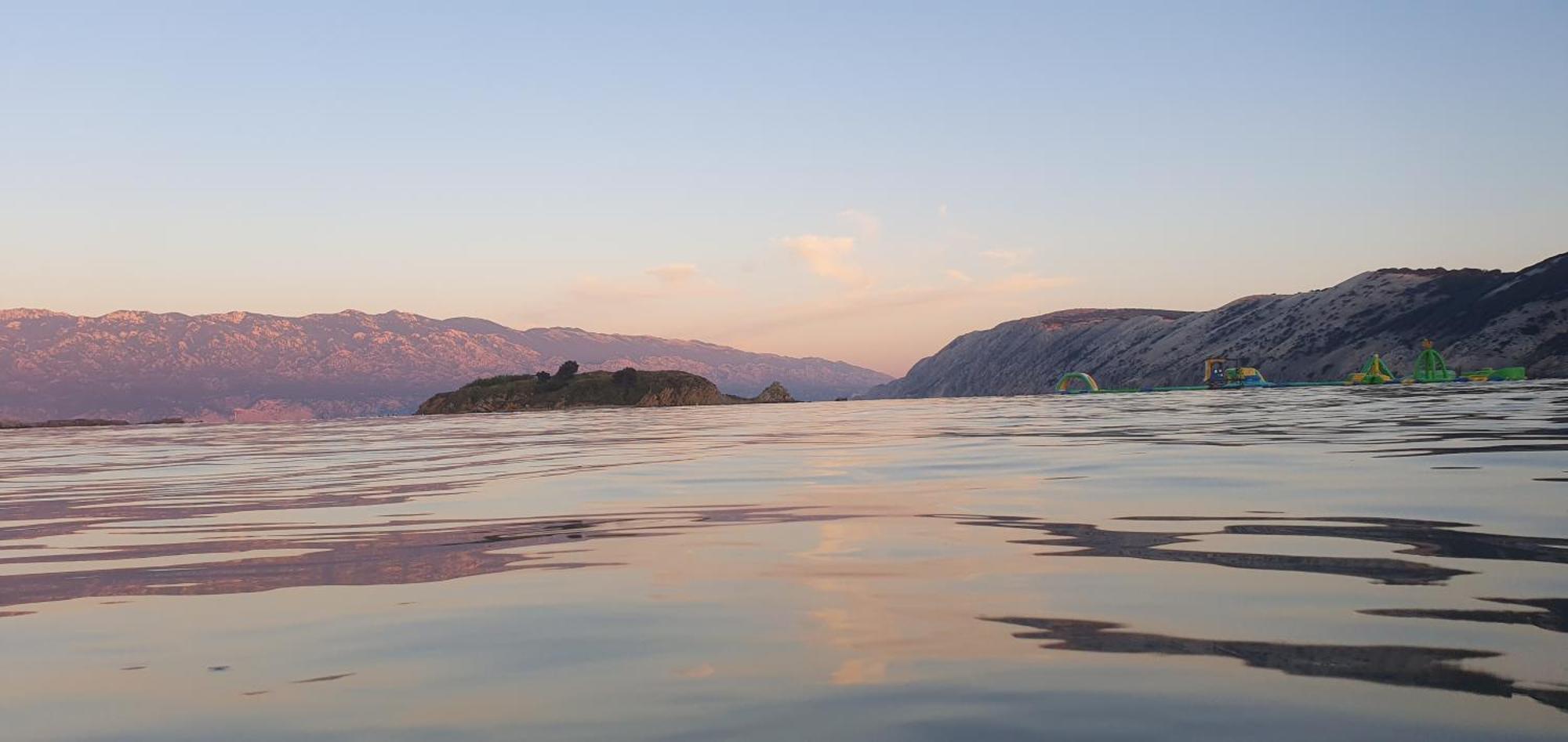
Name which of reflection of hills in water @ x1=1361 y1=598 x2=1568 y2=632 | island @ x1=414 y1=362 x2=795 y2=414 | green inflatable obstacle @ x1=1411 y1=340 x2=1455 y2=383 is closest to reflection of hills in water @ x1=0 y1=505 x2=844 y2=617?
reflection of hills in water @ x1=1361 y1=598 x2=1568 y2=632

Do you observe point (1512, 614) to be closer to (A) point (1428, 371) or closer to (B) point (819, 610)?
(B) point (819, 610)

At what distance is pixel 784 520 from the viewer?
941cm

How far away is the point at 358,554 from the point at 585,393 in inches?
→ 6103

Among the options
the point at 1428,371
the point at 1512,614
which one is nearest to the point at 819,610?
the point at 1512,614

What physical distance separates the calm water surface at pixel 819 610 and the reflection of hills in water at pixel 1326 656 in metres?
0.02

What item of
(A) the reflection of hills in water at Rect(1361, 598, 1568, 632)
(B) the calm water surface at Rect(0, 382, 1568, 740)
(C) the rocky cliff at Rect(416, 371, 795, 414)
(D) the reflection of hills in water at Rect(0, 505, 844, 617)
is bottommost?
(D) the reflection of hills in water at Rect(0, 505, 844, 617)

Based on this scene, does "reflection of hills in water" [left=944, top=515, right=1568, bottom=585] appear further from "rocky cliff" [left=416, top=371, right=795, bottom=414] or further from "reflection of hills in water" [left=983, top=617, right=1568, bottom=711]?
"rocky cliff" [left=416, top=371, right=795, bottom=414]

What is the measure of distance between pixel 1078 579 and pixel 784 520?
3.77 m

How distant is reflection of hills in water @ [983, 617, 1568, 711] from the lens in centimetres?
353

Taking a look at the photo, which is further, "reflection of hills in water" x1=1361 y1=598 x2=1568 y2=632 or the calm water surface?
"reflection of hills in water" x1=1361 y1=598 x2=1568 y2=632

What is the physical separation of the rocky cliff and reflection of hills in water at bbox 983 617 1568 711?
148 meters

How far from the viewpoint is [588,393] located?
160375 millimetres

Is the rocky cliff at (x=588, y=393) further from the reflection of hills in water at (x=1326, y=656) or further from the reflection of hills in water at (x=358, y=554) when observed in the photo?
the reflection of hills in water at (x=1326, y=656)

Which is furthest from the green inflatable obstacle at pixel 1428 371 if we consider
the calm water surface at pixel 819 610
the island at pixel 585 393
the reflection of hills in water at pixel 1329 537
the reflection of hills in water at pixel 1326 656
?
the reflection of hills in water at pixel 1326 656
